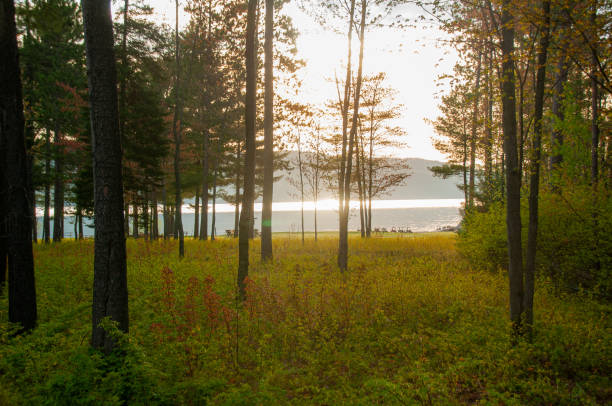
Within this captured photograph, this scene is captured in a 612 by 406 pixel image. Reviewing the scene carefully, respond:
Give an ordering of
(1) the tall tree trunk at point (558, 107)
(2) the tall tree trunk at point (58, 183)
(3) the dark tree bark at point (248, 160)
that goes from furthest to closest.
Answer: (2) the tall tree trunk at point (58, 183) → (3) the dark tree bark at point (248, 160) → (1) the tall tree trunk at point (558, 107)

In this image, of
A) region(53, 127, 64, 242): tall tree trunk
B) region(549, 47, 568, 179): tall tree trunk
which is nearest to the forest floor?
region(549, 47, 568, 179): tall tree trunk

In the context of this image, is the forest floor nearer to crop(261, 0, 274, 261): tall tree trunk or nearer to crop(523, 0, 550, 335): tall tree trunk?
crop(523, 0, 550, 335): tall tree trunk

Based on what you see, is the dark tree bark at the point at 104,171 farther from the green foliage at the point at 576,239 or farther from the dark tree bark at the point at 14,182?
the green foliage at the point at 576,239

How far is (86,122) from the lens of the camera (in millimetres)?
15586

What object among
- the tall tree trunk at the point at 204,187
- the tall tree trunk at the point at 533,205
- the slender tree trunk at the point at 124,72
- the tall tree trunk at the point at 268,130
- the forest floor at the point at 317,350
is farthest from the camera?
the tall tree trunk at the point at 204,187

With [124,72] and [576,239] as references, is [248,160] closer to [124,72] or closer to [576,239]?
[576,239]

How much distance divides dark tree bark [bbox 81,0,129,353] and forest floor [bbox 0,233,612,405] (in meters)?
0.52

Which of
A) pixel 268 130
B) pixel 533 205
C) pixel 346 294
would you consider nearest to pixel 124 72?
pixel 268 130

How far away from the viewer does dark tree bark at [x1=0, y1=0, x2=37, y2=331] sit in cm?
569

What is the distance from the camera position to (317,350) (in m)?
5.39

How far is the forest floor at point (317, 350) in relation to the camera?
3.82 meters

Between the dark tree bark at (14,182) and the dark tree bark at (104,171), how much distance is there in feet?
8.69

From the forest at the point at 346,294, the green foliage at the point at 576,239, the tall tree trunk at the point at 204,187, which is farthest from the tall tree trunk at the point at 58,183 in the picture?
the green foliage at the point at 576,239

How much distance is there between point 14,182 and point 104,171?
9.72 ft
